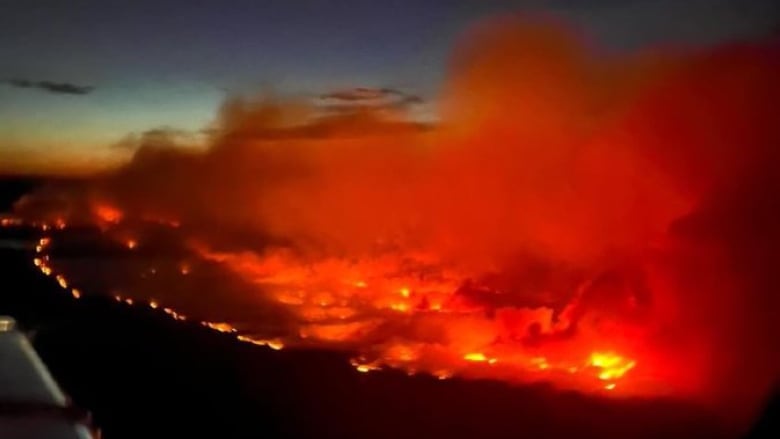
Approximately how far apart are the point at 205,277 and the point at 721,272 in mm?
1588

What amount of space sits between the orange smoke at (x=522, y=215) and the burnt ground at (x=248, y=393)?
95 mm

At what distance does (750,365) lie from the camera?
3.54 metres

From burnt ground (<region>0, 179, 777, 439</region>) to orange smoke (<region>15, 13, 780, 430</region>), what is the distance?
10 centimetres

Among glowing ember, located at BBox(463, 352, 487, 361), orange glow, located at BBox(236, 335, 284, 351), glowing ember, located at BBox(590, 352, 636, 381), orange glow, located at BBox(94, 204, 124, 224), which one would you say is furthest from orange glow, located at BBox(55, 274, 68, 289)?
glowing ember, located at BBox(590, 352, 636, 381)

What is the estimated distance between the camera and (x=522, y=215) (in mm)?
3705

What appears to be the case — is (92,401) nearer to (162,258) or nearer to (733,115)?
(162,258)

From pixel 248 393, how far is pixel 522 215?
3.62 ft

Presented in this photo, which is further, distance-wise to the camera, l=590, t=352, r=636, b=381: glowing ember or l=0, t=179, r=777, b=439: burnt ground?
l=590, t=352, r=636, b=381: glowing ember

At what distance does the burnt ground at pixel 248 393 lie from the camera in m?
3.05

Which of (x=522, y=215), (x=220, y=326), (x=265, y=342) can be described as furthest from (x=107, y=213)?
(x=522, y=215)

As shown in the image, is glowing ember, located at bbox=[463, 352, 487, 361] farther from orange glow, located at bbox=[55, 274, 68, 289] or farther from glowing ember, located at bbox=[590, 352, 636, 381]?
orange glow, located at bbox=[55, 274, 68, 289]

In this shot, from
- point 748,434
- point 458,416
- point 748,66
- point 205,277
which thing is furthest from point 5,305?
point 748,66

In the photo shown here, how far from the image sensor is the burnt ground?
10.0ft

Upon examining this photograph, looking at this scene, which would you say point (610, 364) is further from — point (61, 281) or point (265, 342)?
point (61, 281)
